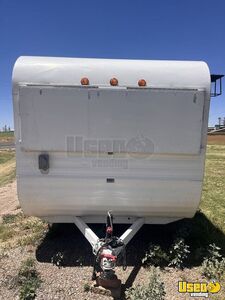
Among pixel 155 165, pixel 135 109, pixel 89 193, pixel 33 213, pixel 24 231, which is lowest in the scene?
pixel 24 231

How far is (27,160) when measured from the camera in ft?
14.5

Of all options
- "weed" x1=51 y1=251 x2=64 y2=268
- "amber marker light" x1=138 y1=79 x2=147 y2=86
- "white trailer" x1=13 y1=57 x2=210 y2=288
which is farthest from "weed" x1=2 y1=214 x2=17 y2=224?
"amber marker light" x1=138 y1=79 x2=147 y2=86

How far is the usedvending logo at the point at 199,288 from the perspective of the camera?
13.4 feet

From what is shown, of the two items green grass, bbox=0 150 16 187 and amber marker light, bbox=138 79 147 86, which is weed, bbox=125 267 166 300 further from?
green grass, bbox=0 150 16 187

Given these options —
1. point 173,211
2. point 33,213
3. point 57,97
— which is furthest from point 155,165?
point 33,213

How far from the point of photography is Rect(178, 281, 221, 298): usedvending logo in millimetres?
4078

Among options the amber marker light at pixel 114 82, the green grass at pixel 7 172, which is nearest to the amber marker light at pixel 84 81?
the amber marker light at pixel 114 82

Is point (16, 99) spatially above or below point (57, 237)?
above

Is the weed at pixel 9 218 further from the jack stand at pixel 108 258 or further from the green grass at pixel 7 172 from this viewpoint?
the green grass at pixel 7 172

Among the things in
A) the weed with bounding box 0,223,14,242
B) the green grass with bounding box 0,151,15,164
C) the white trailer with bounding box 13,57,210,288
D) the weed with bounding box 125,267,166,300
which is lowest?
the green grass with bounding box 0,151,15,164

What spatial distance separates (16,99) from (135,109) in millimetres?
1655

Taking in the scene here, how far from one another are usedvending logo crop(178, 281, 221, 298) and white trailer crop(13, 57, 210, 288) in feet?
3.28

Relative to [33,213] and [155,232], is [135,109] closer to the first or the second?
[33,213]

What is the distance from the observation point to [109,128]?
428 centimetres
